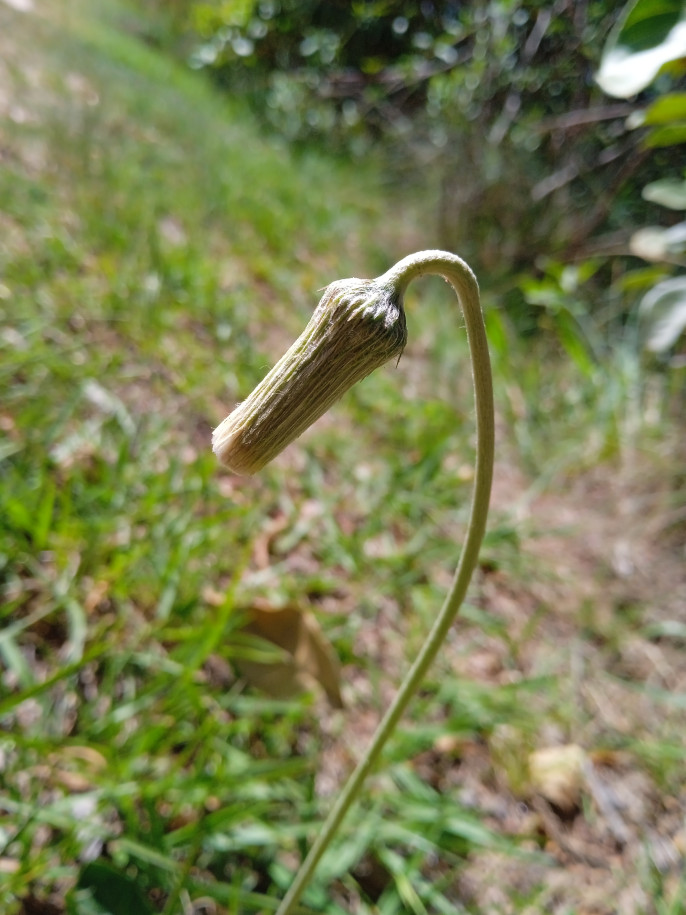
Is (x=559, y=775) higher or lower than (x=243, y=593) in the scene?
lower

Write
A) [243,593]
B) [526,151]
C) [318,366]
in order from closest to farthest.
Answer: [318,366]
[243,593]
[526,151]

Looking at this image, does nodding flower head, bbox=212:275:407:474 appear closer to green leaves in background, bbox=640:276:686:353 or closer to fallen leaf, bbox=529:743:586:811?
fallen leaf, bbox=529:743:586:811

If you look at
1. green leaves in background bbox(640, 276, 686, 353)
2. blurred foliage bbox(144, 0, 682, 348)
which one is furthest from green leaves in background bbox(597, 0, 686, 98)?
blurred foliage bbox(144, 0, 682, 348)

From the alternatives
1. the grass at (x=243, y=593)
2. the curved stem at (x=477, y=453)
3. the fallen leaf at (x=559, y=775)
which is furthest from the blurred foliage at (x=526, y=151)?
the curved stem at (x=477, y=453)

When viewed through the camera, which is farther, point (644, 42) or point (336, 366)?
point (644, 42)

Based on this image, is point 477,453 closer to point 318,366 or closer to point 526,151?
point 318,366

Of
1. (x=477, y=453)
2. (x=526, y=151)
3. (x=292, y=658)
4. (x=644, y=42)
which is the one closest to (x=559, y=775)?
(x=292, y=658)

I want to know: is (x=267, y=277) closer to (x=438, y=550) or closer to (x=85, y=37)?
(x=438, y=550)

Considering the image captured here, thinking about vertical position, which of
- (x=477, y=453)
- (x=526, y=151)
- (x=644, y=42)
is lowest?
(x=477, y=453)

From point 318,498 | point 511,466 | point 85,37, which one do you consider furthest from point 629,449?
point 85,37
